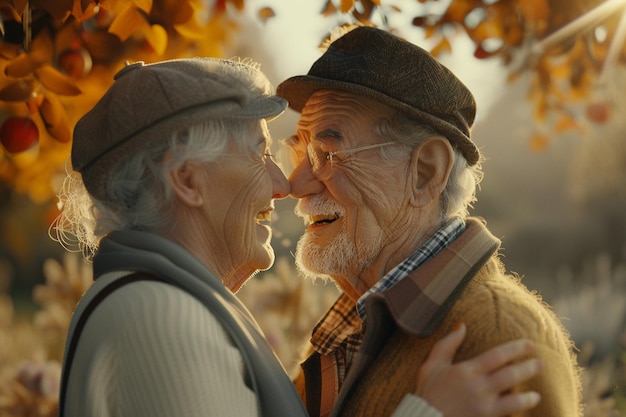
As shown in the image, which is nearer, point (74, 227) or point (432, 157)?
point (74, 227)

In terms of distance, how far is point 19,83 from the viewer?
3137 mm

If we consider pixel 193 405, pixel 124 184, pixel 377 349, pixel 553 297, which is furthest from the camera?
pixel 553 297

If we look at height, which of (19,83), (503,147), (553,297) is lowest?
(553,297)

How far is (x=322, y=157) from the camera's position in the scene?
3473 mm

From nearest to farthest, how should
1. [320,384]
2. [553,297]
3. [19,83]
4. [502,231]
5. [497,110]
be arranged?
[19,83] → [320,384] → [553,297] → [502,231] → [497,110]

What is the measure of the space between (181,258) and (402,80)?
3.85 feet

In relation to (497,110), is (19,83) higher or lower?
lower

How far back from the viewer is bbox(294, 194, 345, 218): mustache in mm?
3428

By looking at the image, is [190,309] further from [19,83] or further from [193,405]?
[19,83]

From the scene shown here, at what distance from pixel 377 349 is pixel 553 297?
42.4 feet

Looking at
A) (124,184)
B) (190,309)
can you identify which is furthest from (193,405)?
(124,184)

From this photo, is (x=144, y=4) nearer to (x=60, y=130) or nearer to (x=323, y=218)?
(x=60, y=130)

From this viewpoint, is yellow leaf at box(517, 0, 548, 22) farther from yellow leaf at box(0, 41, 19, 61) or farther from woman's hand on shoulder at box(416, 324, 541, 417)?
yellow leaf at box(0, 41, 19, 61)

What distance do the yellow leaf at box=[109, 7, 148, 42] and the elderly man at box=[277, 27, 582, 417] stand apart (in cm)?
66
